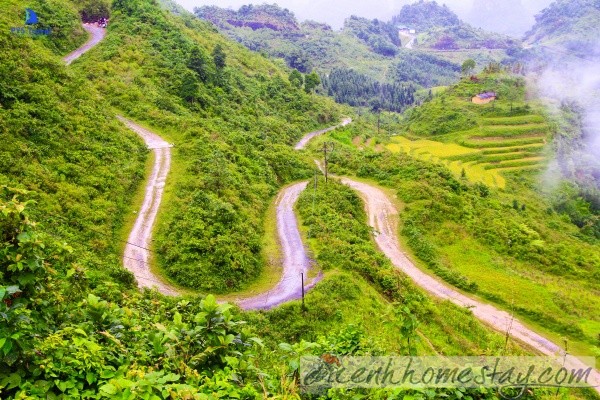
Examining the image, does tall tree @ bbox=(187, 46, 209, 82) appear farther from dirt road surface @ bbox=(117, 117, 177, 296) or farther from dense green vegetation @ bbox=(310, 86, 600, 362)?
dirt road surface @ bbox=(117, 117, 177, 296)

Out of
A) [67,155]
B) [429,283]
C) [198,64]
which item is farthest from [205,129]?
[429,283]

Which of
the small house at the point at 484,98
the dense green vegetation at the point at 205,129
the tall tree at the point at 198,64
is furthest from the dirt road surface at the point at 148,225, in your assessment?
the small house at the point at 484,98

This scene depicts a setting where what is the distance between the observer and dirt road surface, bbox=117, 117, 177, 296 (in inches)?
866

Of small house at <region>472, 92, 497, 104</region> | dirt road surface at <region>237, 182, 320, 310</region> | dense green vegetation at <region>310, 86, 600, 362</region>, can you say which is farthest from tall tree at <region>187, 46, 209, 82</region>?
small house at <region>472, 92, 497, 104</region>

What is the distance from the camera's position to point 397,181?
163 ft

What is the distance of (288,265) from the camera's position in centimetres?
2788

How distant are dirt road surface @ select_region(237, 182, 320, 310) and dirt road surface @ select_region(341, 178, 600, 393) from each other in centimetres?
916

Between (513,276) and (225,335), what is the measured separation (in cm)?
3675

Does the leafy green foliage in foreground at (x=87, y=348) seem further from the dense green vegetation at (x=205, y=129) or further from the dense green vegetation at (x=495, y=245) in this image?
the dense green vegetation at (x=495, y=245)

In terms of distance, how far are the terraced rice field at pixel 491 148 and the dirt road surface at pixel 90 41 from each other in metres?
54.8

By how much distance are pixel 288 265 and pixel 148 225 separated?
9.59 metres

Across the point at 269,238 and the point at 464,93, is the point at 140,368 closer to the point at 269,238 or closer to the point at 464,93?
the point at 269,238

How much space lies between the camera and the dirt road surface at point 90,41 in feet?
163

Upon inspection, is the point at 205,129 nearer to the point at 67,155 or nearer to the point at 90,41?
the point at 67,155
